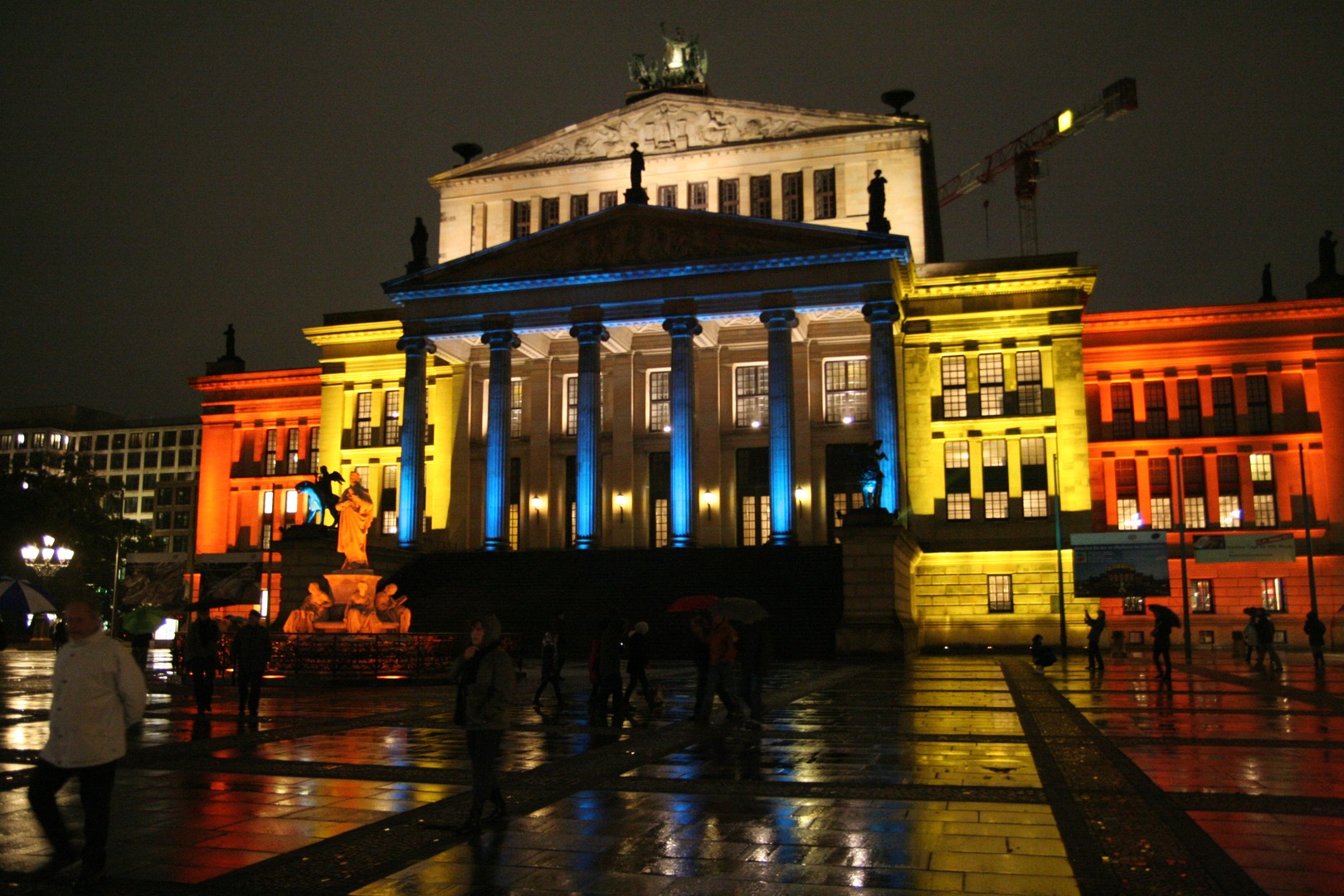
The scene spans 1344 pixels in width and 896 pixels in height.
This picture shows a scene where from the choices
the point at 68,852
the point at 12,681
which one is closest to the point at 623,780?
the point at 68,852

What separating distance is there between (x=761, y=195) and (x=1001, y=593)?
2254cm

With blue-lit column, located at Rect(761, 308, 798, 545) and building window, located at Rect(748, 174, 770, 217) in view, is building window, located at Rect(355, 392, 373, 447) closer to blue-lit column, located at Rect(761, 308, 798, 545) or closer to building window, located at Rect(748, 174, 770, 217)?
building window, located at Rect(748, 174, 770, 217)

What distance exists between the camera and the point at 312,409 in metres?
70.2

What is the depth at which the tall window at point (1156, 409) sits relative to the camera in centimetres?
5819

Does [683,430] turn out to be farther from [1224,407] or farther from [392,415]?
[1224,407]

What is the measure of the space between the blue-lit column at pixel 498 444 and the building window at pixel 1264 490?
35.2 meters

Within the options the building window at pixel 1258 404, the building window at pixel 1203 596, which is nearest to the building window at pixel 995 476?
the building window at pixel 1203 596

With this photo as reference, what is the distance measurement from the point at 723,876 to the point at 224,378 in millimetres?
69138

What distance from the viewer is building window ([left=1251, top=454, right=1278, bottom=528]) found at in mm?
56403

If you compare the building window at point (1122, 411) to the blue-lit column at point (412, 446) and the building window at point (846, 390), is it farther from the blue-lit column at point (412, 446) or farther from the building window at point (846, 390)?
the blue-lit column at point (412, 446)

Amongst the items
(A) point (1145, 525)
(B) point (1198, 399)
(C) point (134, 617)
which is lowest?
(C) point (134, 617)

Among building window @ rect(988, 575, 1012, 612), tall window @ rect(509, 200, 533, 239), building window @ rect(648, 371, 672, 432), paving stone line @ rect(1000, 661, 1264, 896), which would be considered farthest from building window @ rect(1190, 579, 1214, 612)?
paving stone line @ rect(1000, 661, 1264, 896)

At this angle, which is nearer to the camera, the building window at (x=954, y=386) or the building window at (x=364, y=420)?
the building window at (x=954, y=386)

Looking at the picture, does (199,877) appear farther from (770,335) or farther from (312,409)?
(312,409)
